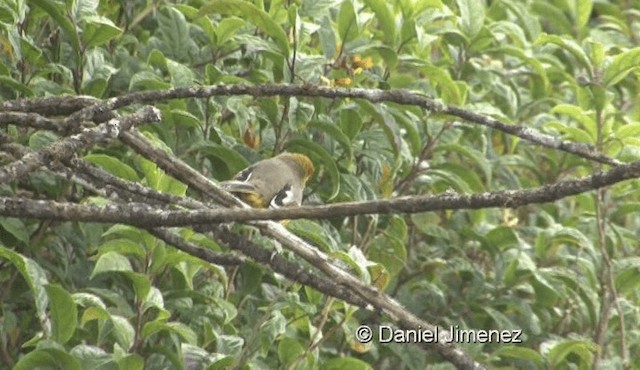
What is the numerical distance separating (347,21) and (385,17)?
17cm

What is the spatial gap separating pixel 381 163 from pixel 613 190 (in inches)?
47.0

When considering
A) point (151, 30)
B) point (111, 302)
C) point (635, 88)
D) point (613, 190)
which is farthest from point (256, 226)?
point (635, 88)

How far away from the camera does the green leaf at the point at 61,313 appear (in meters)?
3.20

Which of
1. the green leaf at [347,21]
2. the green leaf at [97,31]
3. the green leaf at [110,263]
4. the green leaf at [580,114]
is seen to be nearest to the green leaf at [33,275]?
the green leaf at [110,263]

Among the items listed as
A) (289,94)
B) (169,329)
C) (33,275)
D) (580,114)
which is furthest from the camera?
(580,114)

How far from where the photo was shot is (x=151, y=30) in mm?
4746

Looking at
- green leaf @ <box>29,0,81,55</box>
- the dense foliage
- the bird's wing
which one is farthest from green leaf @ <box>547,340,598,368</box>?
green leaf @ <box>29,0,81,55</box>

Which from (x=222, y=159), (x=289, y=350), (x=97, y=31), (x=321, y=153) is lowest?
(x=289, y=350)

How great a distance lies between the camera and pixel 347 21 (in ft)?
14.0

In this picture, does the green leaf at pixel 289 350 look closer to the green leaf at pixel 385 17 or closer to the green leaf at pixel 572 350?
the green leaf at pixel 572 350

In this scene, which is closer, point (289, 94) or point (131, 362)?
point (289, 94)

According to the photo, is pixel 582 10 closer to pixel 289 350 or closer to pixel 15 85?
pixel 289 350

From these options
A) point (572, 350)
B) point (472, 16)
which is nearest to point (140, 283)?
point (572, 350)

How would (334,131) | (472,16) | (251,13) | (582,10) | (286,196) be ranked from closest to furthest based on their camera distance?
(251,13), (334,131), (286,196), (472,16), (582,10)
